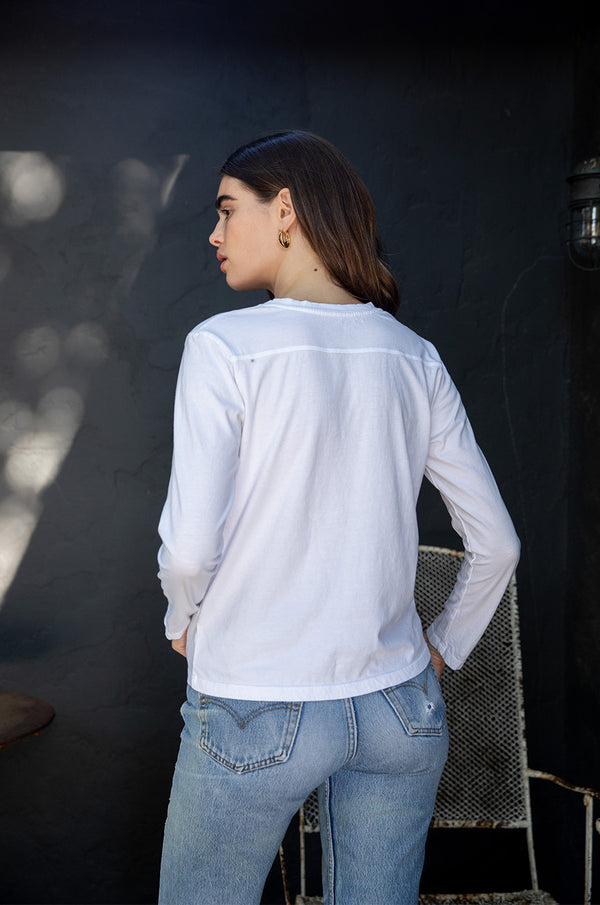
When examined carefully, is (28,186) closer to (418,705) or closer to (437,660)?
(437,660)

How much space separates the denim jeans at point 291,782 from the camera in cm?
109

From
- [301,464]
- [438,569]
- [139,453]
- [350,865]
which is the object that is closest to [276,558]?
[301,464]

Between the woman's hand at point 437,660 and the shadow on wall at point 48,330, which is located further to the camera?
the shadow on wall at point 48,330

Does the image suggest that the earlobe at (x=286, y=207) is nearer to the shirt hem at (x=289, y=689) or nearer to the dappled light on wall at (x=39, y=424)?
the shirt hem at (x=289, y=689)

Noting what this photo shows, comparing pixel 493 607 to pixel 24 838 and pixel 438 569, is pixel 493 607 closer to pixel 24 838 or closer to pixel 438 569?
pixel 438 569

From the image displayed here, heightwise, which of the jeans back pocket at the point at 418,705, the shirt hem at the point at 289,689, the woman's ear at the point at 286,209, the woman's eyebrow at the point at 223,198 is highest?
the woman's eyebrow at the point at 223,198

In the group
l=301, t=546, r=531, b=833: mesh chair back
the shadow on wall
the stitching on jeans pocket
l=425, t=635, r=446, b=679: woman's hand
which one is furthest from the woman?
the shadow on wall

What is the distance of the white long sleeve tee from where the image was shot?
1131mm

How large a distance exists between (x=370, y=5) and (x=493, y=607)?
194cm

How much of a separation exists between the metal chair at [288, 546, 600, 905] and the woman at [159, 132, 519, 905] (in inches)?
42.8

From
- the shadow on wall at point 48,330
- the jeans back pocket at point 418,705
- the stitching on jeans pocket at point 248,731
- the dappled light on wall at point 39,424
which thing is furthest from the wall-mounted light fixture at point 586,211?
the stitching on jeans pocket at point 248,731

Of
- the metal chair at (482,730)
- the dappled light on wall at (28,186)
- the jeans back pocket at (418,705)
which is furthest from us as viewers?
the dappled light on wall at (28,186)

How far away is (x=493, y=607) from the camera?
5.02 feet

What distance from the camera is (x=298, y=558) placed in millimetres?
A: 1146
